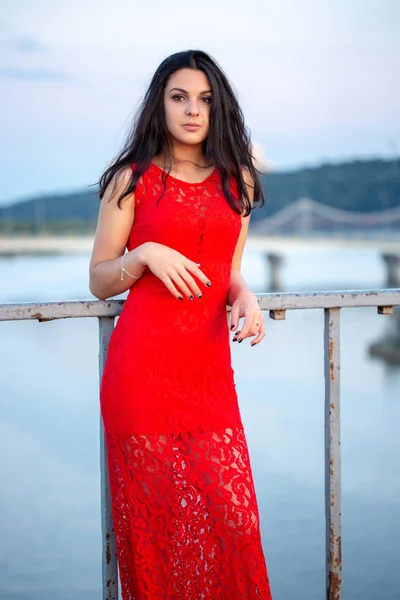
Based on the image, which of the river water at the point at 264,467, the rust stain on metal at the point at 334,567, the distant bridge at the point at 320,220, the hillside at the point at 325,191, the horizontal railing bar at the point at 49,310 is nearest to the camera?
→ the horizontal railing bar at the point at 49,310

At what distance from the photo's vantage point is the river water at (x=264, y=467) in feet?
17.0

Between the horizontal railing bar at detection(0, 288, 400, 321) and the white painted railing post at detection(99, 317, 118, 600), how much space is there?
0.15ft

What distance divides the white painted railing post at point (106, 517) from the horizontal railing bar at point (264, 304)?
0.04m

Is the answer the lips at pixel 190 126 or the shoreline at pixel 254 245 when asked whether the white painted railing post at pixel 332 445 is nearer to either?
the lips at pixel 190 126

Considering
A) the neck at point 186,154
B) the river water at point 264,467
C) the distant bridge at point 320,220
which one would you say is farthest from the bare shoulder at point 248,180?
the distant bridge at point 320,220

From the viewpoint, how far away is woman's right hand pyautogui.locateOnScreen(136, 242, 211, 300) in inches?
60.4

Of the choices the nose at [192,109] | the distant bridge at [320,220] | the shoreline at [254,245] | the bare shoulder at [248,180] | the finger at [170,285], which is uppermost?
the distant bridge at [320,220]

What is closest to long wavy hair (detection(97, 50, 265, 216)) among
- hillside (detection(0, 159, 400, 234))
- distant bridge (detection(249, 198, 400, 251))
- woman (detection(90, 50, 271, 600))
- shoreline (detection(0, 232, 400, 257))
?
woman (detection(90, 50, 271, 600))

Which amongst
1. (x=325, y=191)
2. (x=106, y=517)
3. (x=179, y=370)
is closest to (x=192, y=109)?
(x=179, y=370)

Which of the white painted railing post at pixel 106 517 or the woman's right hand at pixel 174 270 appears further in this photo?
the white painted railing post at pixel 106 517

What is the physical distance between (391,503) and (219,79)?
569 centimetres

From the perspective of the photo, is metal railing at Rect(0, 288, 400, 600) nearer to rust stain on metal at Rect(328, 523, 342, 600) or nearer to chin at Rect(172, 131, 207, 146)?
rust stain on metal at Rect(328, 523, 342, 600)

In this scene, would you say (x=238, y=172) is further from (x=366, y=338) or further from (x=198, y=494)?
(x=366, y=338)

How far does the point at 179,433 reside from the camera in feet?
5.31
